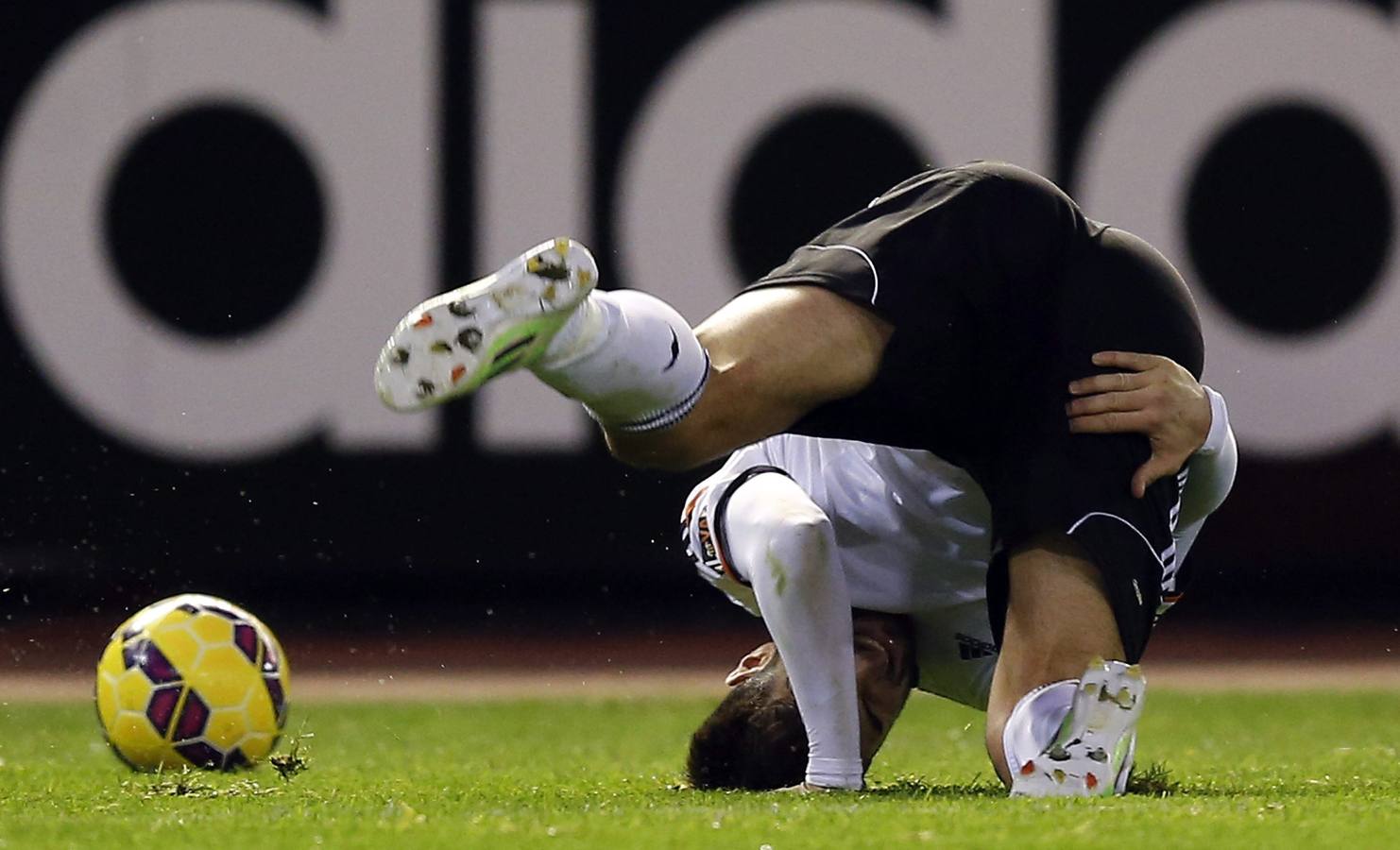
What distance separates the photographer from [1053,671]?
378 centimetres

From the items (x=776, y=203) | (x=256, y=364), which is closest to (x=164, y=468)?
(x=256, y=364)

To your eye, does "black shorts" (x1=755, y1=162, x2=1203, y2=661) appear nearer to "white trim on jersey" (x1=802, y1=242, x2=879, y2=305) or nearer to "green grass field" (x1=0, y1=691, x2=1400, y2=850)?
"white trim on jersey" (x1=802, y1=242, x2=879, y2=305)

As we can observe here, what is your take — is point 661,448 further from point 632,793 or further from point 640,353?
point 632,793

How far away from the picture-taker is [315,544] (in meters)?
8.18

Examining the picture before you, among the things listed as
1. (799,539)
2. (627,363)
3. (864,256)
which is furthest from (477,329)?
(799,539)

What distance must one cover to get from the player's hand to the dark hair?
780 mm

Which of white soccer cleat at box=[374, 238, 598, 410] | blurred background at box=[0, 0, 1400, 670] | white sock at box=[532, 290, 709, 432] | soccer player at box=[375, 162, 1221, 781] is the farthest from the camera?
blurred background at box=[0, 0, 1400, 670]

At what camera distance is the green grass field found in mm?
3086

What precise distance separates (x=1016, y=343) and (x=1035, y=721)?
71 centimetres

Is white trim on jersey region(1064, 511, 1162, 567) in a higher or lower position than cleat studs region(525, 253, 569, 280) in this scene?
lower

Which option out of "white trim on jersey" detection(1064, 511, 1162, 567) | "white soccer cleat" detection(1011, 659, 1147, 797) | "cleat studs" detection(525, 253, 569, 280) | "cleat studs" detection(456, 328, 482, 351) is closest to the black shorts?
"white trim on jersey" detection(1064, 511, 1162, 567)

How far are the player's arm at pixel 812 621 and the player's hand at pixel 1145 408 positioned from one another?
1.77 feet

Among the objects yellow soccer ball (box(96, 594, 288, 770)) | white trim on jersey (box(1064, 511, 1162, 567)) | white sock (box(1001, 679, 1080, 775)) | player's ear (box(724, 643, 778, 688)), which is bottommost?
yellow soccer ball (box(96, 594, 288, 770))

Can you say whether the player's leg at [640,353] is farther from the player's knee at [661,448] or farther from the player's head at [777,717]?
the player's head at [777,717]
